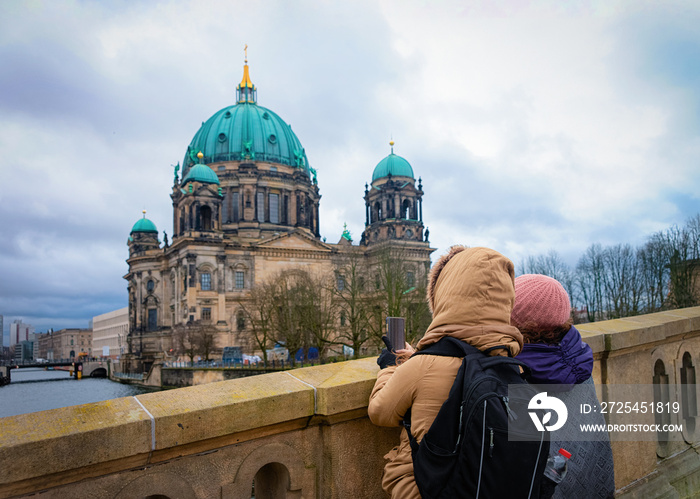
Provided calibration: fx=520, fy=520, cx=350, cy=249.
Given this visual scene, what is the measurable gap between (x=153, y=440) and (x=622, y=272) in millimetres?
46723

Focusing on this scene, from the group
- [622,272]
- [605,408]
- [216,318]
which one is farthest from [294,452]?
[216,318]

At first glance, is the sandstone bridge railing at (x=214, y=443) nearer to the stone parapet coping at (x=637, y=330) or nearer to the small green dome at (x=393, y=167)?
the stone parapet coping at (x=637, y=330)

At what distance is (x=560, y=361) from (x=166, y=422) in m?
1.95

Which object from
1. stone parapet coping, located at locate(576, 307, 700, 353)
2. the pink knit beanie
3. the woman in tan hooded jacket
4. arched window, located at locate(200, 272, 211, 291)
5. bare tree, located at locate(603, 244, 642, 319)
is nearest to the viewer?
the woman in tan hooded jacket

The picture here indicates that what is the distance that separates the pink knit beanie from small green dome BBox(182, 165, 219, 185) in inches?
2227

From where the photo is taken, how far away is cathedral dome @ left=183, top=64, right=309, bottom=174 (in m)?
63.2

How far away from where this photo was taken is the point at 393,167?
59.7 m

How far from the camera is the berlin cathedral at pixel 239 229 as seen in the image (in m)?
53.4

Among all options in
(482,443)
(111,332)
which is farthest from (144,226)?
(482,443)

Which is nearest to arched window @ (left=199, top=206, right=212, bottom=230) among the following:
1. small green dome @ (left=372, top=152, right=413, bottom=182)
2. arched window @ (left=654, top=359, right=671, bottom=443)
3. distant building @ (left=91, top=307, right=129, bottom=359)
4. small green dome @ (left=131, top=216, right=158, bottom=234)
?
small green dome @ (left=131, top=216, right=158, bottom=234)

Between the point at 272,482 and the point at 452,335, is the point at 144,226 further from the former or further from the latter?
the point at 452,335

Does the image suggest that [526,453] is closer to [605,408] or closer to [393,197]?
[605,408]

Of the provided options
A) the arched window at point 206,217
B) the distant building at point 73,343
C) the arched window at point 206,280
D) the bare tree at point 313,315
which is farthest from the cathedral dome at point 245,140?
the distant building at point 73,343

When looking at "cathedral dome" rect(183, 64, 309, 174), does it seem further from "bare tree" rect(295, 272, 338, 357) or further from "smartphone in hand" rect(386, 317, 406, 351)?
"smartphone in hand" rect(386, 317, 406, 351)
